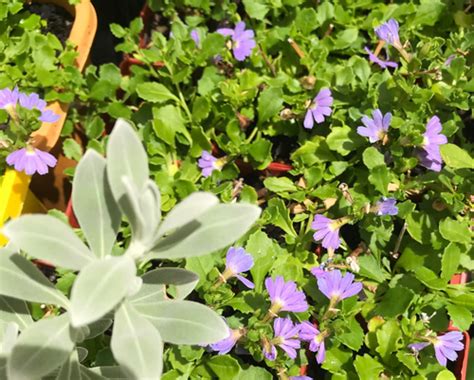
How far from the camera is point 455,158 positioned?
3.68 ft

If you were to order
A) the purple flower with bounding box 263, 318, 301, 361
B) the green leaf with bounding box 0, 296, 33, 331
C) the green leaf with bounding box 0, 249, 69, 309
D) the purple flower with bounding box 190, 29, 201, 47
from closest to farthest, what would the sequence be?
1. the green leaf with bounding box 0, 249, 69, 309
2. the green leaf with bounding box 0, 296, 33, 331
3. the purple flower with bounding box 263, 318, 301, 361
4. the purple flower with bounding box 190, 29, 201, 47

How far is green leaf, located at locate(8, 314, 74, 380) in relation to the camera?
0.66m

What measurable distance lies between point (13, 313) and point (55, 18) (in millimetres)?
933

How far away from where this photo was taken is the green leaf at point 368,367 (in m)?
1.00

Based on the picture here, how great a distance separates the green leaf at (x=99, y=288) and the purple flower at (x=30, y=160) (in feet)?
1.86

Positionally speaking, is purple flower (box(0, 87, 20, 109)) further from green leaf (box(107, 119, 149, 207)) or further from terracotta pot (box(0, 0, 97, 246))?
green leaf (box(107, 119, 149, 207))

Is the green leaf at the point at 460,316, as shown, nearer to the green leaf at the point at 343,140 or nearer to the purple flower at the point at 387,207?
the purple flower at the point at 387,207

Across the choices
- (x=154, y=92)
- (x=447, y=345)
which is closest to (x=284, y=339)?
(x=447, y=345)

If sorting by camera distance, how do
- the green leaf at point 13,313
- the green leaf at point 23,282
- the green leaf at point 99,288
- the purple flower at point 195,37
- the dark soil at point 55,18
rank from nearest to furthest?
1. the green leaf at point 99,288
2. the green leaf at point 23,282
3. the green leaf at point 13,313
4. the purple flower at point 195,37
5. the dark soil at point 55,18

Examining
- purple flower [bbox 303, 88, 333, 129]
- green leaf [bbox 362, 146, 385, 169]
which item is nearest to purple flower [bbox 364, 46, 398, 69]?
purple flower [bbox 303, 88, 333, 129]

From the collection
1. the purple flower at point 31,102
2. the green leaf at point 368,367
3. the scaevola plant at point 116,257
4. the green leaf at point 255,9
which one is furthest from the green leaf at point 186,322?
the green leaf at point 255,9

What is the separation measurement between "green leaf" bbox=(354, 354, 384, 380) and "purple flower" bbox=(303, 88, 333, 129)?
48 centimetres

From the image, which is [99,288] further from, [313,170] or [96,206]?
[313,170]

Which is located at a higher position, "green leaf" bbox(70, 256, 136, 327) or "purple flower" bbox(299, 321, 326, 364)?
"green leaf" bbox(70, 256, 136, 327)
